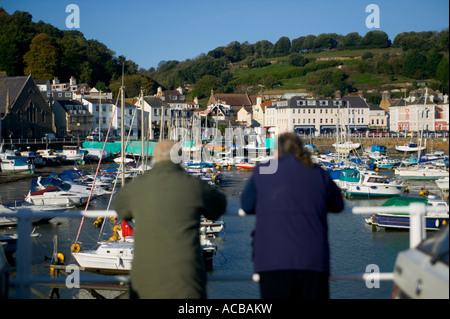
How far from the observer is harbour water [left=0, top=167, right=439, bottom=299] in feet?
56.9

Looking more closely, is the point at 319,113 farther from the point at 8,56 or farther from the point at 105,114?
the point at 8,56

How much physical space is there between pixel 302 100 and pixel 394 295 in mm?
95730

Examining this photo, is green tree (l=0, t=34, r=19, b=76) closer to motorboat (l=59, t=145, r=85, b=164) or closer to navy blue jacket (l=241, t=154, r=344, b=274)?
motorboat (l=59, t=145, r=85, b=164)

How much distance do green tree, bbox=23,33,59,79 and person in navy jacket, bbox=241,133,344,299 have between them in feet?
366

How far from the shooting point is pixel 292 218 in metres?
3.92

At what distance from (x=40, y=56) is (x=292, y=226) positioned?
113 meters

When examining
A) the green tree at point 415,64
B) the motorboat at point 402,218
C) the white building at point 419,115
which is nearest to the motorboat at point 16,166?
the motorboat at point 402,218

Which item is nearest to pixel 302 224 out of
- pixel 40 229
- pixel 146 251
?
pixel 146 251

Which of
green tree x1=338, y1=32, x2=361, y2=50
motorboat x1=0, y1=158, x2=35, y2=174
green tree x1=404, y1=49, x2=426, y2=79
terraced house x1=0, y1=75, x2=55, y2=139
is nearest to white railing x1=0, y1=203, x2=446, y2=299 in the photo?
motorboat x1=0, y1=158, x2=35, y2=174

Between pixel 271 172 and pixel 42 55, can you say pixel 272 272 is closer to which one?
pixel 271 172

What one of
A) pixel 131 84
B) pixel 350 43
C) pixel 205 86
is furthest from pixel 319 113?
pixel 350 43

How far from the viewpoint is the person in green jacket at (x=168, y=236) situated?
13.3 feet

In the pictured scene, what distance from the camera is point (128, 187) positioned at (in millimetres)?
4312

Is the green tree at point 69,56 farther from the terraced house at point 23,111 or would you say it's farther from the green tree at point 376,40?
the green tree at point 376,40
